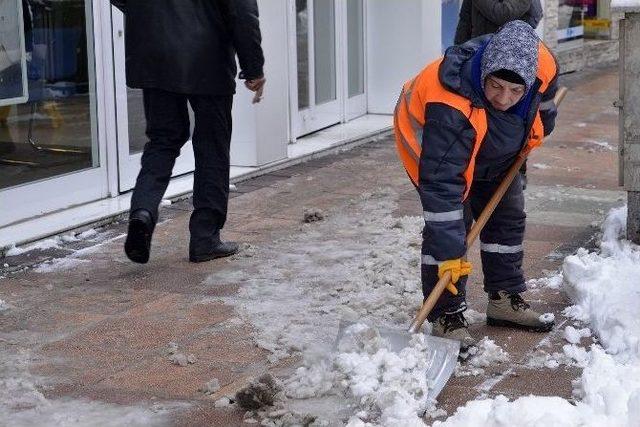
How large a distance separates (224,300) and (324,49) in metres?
5.85

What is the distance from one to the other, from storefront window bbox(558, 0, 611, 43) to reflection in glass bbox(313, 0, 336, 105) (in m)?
6.81

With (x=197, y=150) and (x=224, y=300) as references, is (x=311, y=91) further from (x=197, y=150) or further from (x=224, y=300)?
(x=224, y=300)

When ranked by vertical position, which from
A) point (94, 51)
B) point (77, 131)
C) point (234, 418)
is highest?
point (94, 51)

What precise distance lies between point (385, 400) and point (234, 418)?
53cm

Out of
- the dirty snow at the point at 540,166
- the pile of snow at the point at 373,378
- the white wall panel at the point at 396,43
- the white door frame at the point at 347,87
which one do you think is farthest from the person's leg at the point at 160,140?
the white wall panel at the point at 396,43

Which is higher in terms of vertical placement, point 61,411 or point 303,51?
point 303,51

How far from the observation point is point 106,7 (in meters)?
7.64

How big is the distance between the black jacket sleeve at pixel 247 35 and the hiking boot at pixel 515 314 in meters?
1.88

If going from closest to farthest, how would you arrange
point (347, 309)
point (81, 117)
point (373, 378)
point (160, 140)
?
1. point (373, 378)
2. point (347, 309)
3. point (160, 140)
4. point (81, 117)

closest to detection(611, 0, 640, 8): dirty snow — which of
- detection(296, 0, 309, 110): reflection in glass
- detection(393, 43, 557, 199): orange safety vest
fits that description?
detection(393, 43, 557, 199): orange safety vest

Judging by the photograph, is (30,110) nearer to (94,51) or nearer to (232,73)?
(94,51)

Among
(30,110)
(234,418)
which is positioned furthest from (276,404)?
(30,110)

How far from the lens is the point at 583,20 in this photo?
17.9 m

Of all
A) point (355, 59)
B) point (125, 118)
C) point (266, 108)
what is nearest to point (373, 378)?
point (125, 118)
